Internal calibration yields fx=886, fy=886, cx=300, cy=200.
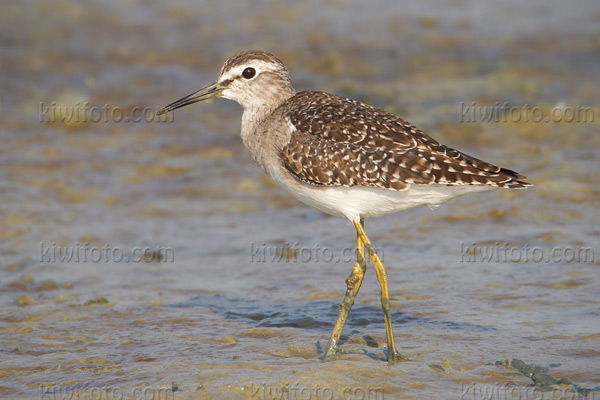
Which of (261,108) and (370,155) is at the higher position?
(261,108)

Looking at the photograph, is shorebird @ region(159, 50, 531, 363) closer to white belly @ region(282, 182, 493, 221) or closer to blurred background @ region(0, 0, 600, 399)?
white belly @ region(282, 182, 493, 221)

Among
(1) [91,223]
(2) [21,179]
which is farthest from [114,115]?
(1) [91,223]

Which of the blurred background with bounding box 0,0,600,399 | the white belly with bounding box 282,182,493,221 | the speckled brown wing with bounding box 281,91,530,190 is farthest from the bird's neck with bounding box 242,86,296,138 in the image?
the blurred background with bounding box 0,0,600,399

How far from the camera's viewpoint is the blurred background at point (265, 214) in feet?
25.2

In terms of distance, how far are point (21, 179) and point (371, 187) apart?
688cm

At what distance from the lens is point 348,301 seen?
8102 mm

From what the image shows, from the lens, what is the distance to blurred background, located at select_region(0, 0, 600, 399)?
7672mm

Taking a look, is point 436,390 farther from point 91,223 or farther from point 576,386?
point 91,223

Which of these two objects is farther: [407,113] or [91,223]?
[407,113]

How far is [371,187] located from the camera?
7809 millimetres

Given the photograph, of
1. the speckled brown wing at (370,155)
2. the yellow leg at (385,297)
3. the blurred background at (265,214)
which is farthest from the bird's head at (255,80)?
the blurred background at (265,214)

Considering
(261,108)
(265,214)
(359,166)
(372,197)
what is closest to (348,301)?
(372,197)

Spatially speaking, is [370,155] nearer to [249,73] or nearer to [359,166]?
[359,166]

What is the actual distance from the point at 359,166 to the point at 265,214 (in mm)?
4262
